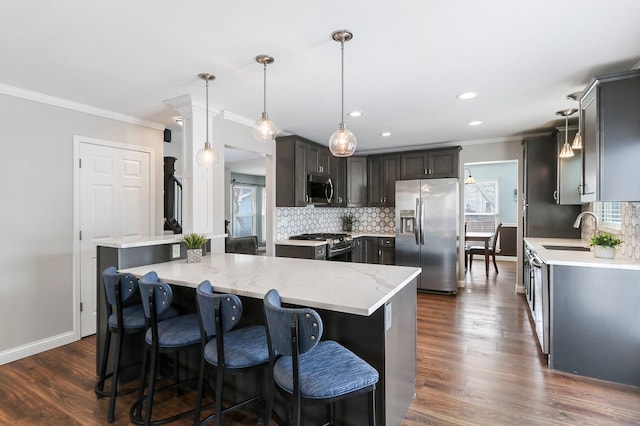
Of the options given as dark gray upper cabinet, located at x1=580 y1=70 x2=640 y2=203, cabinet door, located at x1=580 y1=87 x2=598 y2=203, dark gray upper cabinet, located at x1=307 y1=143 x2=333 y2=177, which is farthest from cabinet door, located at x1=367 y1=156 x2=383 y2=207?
dark gray upper cabinet, located at x1=580 y1=70 x2=640 y2=203

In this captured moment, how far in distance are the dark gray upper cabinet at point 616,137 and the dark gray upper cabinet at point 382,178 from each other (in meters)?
3.28

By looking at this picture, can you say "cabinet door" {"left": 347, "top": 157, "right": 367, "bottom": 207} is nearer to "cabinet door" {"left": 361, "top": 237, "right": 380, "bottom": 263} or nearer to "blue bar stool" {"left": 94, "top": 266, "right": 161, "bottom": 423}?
"cabinet door" {"left": 361, "top": 237, "right": 380, "bottom": 263}

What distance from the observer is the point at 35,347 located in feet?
10.3

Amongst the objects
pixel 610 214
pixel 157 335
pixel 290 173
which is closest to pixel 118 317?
pixel 157 335

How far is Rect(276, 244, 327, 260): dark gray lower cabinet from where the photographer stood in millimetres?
4332

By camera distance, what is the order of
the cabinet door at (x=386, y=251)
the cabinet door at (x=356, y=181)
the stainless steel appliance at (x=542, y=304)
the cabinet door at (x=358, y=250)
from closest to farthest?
the stainless steel appliance at (x=542, y=304), the cabinet door at (x=358, y=250), the cabinet door at (x=386, y=251), the cabinet door at (x=356, y=181)

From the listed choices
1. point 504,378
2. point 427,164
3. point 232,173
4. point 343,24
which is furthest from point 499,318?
point 232,173

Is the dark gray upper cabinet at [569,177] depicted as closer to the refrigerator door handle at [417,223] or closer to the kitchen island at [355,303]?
the refrigerator door handle at [417,223]

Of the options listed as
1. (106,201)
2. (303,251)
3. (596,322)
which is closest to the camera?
(596,322)

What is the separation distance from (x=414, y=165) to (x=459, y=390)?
12.3 feet

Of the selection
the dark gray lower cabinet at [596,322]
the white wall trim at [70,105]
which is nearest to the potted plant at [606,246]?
the dark gray lower cabinet at [596,322]

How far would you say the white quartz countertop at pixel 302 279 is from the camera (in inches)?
65.5

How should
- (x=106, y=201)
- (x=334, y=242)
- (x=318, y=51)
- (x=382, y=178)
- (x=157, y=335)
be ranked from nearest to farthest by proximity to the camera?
(x=157, y=335), (x=318, y=51), (x=106, y=201), (x=334, y=242), (x=382, y=178)

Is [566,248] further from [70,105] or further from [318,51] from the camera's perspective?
[70,105]
